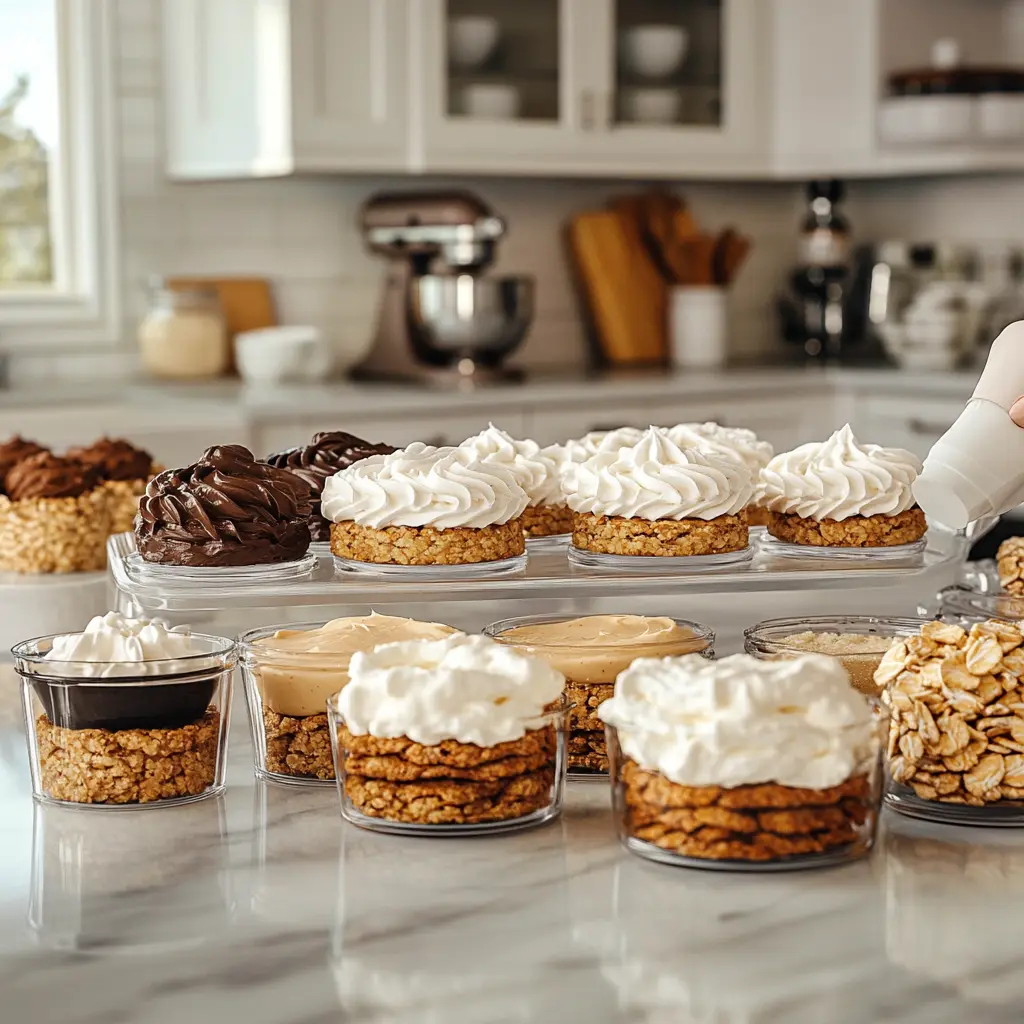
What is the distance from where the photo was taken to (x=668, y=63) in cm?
399

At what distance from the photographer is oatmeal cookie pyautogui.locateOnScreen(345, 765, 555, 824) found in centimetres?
106

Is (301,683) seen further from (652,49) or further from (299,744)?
(652,49)

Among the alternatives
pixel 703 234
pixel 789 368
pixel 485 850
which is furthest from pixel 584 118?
pixel 485 850

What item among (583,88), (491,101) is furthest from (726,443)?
(583,88)

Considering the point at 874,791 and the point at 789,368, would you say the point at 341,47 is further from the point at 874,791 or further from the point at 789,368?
the point at 874,791

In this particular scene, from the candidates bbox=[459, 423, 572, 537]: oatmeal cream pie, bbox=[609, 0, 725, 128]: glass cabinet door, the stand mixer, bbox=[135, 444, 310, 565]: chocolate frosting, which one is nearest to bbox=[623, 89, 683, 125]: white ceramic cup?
bbox=[609, 0, 725, 128]: glass cabinet door

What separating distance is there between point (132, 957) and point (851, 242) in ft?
12.7

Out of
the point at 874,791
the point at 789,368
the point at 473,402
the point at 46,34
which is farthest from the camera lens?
the point at 789,368

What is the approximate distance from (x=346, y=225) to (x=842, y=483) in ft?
9.09

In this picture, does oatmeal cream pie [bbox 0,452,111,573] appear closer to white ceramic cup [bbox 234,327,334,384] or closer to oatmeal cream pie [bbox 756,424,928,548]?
oatmeal cream pie [bbox 756,424,928,548]

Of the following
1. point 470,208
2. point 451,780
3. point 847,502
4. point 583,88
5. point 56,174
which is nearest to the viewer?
point 451,780

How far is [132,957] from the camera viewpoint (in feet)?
2.95

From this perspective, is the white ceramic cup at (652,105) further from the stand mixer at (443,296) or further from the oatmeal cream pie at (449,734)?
the oatmeal cream pie at (449,734)

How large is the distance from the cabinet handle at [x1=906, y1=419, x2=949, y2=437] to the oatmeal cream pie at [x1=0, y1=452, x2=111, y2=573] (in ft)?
7.58
